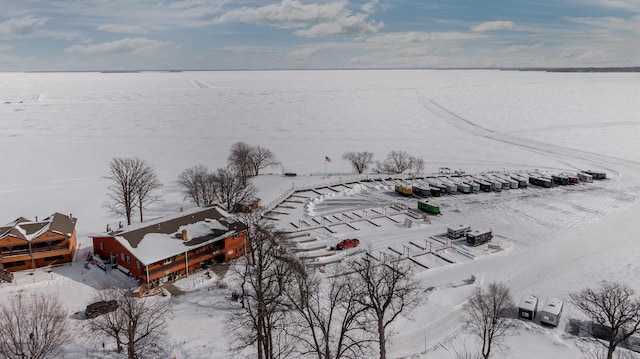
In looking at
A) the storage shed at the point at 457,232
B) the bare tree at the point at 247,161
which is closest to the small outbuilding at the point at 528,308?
the storage shed at the point at 457,232

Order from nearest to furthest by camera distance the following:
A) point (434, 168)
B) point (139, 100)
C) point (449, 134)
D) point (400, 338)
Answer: point (400, 338)
point (434, 168)
point (449, 134)
point (139, 100)

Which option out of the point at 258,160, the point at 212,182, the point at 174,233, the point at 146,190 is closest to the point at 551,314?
the point at 174,233

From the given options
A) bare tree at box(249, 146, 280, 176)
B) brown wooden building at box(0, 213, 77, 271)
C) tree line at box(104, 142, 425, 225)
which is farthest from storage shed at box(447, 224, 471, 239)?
brown wooden building at box(0, 213, 77, 271)

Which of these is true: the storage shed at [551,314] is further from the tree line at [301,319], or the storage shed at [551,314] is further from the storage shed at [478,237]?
the storage shed at [478,237]

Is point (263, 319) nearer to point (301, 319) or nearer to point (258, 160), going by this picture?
point (301, 319)

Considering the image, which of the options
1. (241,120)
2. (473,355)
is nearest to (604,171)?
(473,355)

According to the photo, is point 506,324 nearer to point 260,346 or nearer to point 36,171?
point 260,346
